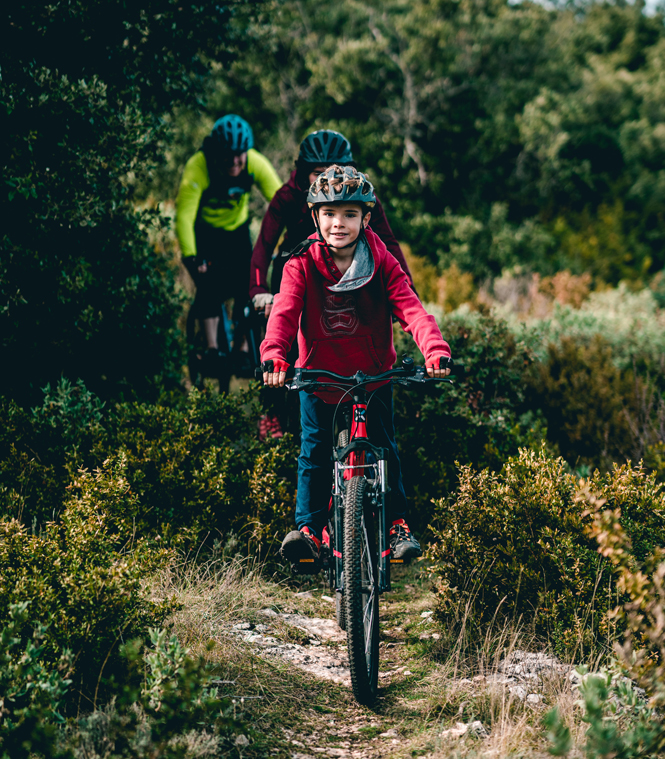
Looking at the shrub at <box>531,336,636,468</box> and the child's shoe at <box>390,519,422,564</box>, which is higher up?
the shrub at <box>531,336,636,468</box>

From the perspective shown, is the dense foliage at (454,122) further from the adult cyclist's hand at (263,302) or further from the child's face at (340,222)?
the child's face at (340,222)

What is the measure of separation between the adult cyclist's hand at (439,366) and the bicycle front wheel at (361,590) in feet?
1.93

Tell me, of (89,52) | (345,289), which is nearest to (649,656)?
(345,289)

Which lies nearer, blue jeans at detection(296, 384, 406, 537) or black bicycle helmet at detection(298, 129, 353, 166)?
blue jeans at detection(296, 384, 406, 537)

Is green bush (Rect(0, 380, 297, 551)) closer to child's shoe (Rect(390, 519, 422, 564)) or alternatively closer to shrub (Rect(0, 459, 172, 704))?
shrub (Rect(0, 459, 172, 704))

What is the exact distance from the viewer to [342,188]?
3.31 m

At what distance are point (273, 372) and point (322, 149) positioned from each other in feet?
6.92

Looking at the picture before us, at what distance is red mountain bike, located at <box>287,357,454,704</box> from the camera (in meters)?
2.89

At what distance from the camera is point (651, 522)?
11.0ft

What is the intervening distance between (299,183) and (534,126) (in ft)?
45.7

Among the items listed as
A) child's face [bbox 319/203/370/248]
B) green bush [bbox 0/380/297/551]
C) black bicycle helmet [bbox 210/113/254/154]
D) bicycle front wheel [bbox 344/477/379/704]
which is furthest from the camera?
black bicycle helmet [bbox 210/113/254/154]

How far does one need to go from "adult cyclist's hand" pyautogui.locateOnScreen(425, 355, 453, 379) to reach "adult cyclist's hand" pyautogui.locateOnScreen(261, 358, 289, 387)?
0.67 meters

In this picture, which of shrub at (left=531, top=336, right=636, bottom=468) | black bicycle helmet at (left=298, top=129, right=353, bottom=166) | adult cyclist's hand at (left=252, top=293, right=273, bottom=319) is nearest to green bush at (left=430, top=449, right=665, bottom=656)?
adult cyclist's hand at (left=252, top=293, right=273, bottom=319)

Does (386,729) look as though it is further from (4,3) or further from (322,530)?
(4,3)
